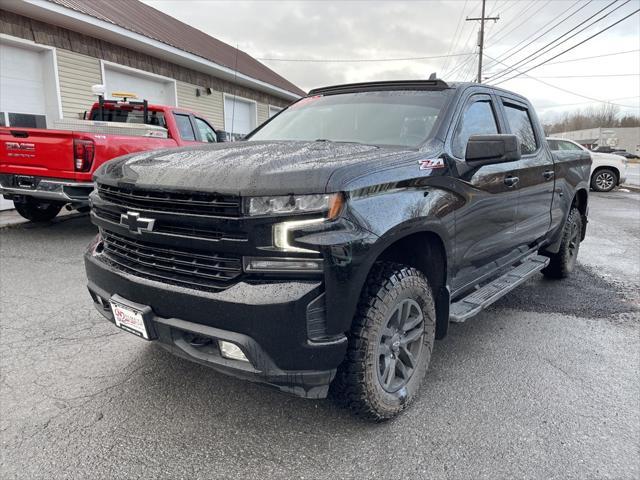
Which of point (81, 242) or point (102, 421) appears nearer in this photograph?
point (102, 421)

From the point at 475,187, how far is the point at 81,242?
5590 mm

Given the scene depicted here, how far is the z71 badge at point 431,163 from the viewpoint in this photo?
249 centimetres

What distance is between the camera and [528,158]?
12.7 ft

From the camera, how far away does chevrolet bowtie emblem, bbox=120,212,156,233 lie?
2.19 m

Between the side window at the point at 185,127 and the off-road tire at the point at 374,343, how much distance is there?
6236 mm

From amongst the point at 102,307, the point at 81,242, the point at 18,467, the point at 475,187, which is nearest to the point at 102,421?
the point at 18,467

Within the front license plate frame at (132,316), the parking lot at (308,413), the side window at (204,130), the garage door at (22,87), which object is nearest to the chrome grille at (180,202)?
the front license plate frame at (132,316)

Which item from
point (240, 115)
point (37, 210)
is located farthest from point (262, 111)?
point (37, 210)

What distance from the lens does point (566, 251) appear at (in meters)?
5.14

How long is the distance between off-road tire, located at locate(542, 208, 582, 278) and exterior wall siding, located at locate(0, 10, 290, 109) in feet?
31.3

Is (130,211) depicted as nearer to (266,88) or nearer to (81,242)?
(81,242)

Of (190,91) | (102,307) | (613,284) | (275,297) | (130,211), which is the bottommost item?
(613,284)

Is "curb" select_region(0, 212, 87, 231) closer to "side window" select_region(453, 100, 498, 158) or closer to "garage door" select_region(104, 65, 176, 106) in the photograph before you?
"garage door" select_region(104, 65, 176, 106)

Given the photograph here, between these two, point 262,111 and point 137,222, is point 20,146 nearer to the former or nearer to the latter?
point 137,222
